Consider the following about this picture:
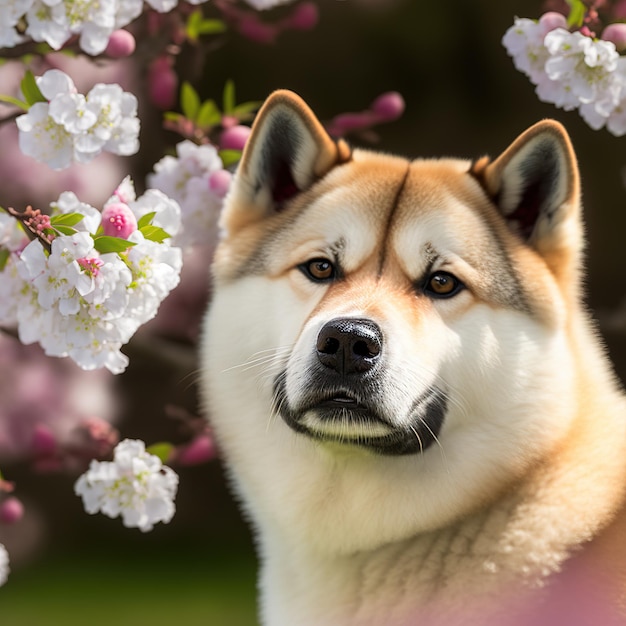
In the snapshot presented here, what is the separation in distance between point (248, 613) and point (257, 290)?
2900 millimetres

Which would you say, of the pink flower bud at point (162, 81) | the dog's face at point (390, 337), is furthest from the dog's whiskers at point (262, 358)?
the pink flower bud at point (162, 81)

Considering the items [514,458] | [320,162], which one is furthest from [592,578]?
[320,162]

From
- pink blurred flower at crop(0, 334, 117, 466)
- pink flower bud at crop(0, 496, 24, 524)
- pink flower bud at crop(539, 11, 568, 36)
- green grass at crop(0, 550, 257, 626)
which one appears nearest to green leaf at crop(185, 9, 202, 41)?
pink flower bud at crop(539, 11, 568, 36)

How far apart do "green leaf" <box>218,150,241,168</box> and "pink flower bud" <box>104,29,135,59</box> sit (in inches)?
16.0

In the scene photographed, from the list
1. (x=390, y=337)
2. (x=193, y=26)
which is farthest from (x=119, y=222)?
(x=193, y=26)

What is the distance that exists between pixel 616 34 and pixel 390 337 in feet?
3.45

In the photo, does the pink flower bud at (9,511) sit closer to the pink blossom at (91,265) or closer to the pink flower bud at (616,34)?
the pink blossom at (91,265)

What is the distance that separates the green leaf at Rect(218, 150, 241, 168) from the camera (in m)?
3.11

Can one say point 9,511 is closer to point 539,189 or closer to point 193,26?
point 193,26

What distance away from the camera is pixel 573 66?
2.71 metres

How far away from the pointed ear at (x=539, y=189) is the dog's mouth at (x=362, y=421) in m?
0.53

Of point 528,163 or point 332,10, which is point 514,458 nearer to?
point 528,163

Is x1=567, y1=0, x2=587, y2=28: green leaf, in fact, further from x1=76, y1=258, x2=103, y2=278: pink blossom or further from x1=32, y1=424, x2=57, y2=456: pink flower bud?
x1=32, y1=424, x2=57, y2=456: pink flower bud

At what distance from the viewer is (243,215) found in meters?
2.90
